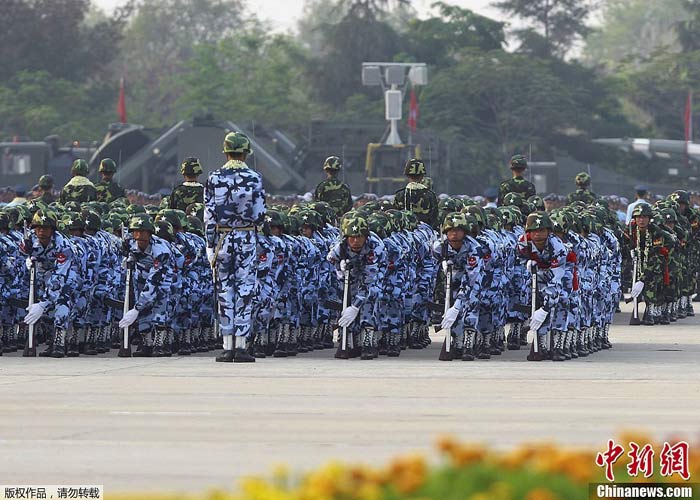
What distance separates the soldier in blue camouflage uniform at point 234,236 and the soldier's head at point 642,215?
9367 mm

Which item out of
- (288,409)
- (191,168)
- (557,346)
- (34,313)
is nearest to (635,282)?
(191,168)

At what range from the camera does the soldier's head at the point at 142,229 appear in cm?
2194

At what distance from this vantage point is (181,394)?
57.3ft

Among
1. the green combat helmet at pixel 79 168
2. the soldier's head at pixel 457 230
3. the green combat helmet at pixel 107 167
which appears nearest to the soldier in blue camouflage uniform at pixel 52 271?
Result: the soldier's head at pixel 457 230

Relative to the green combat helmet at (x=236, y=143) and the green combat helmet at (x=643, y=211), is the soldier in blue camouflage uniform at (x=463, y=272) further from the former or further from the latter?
the green combat helmet at (x=643, y=211)

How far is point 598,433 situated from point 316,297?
988 cm

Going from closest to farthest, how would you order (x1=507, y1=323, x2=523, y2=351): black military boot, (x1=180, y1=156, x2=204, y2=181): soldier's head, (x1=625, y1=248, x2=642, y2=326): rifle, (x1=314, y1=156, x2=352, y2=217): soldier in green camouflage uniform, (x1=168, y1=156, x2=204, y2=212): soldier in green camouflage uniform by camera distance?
(x1=507, y1=323, x2=523, y2=351): black military boot, (x1=180, y1=156, x2=204, y2=181): soldier's head, (x1=168, y1=156, x2=204, y2=212): soldier in green camouflage uniform, (x1=625, y1=248, x2=642, y2=326): rifle, (x1=314, y1=156, x2=352, y2=217): soldier in green camouflage uniform

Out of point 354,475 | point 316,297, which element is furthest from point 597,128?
point 354,475

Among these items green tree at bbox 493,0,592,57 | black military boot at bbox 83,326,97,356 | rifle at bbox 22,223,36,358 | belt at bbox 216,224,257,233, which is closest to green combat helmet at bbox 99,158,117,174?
black military boot at bbox 83,326,97,356

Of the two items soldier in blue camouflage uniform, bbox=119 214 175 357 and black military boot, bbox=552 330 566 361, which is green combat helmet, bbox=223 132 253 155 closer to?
soldier in blue camouflage uniform, bbox=119 214 175 357

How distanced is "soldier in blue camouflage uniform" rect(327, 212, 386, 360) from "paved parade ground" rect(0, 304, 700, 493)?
0.46 meters

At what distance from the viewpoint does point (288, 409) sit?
53.0 ft

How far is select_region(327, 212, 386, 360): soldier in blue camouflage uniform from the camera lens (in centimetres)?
2189

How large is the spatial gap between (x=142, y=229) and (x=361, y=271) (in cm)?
243
